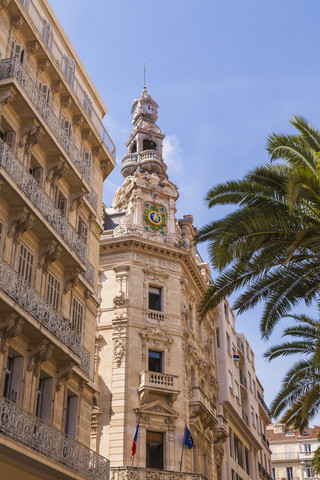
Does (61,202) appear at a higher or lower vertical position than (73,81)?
lower

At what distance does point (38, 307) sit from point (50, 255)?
7.77 feet

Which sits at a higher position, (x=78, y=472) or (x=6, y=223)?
(x=6, y=223)

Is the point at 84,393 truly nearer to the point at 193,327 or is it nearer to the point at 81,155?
the point at 81,155

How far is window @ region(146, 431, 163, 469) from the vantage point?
34.9 m

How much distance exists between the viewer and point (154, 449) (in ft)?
116

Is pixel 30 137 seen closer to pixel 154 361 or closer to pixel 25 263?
pixel 25 263

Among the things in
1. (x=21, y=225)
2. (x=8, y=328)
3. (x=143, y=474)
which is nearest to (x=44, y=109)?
(x=21, y=225)

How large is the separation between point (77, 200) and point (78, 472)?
959 cm

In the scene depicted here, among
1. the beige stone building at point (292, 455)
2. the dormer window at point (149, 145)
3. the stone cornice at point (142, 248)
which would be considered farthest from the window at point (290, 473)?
the dormer window at point (149, 145)

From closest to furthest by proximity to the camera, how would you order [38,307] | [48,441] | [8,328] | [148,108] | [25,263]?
[8,328]
[48,441]
[38,307]
[25,263]
[148,108]

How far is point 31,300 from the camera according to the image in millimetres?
18844

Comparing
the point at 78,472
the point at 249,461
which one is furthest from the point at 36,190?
the point at 249,461

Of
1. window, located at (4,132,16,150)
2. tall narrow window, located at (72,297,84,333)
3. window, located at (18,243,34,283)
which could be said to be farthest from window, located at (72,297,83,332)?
window, located at (4,132,16,150)

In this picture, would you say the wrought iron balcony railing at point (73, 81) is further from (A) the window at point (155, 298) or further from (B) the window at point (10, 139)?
(A) the window at point (155, 298)
